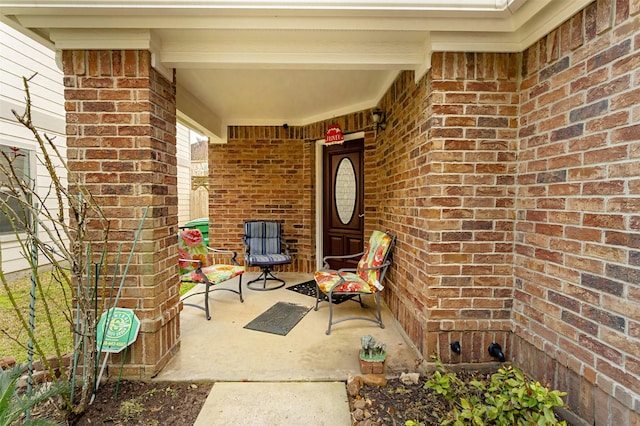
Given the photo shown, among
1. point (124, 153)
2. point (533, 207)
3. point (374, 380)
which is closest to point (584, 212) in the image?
point (533, 207)

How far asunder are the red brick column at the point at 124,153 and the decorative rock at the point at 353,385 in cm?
139

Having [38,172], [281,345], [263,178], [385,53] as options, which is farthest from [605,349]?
[38,172]

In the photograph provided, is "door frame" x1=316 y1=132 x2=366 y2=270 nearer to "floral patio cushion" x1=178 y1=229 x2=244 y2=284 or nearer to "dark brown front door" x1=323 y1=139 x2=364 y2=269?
"dark brown front door" x1=323 y1=139 x2=364 y2=269

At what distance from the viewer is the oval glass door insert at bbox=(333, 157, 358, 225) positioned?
4.26 metres

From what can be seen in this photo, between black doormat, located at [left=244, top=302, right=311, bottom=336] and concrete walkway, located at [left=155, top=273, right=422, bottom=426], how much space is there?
75 millimetres

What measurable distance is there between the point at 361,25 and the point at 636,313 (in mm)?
2149

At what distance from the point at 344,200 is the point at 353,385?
2874 millimetres

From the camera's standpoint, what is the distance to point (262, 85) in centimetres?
314

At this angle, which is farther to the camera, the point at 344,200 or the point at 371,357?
the point at 344,200

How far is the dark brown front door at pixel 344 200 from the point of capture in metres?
4.16

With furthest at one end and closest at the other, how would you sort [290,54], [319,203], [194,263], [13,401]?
1. [319,203]
2. [194,263]
3. [290,54]
4. [13,401]

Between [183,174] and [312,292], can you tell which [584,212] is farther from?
[183,174]

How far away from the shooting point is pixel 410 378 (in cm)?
195

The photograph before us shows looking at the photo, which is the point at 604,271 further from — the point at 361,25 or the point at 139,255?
the point at 139,255
